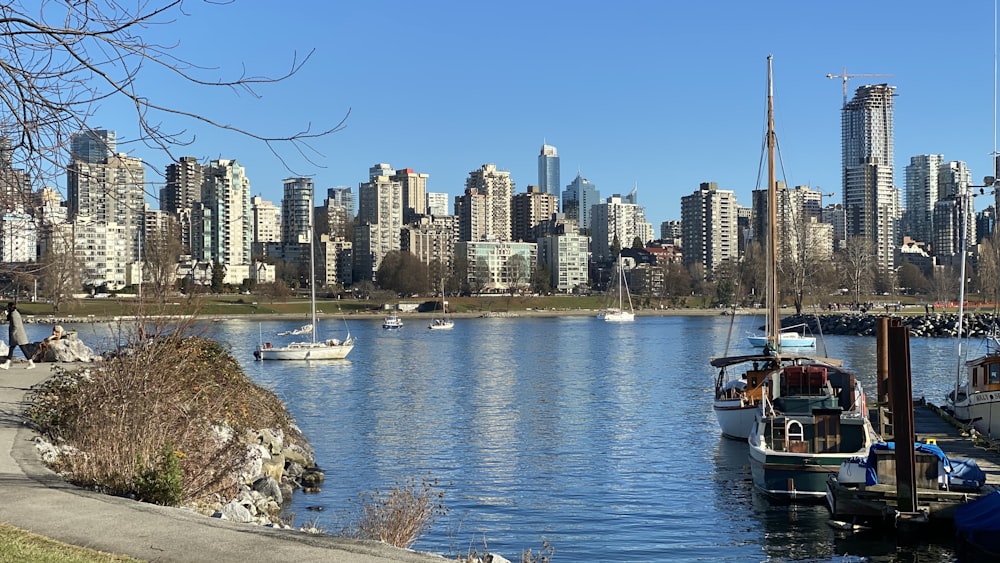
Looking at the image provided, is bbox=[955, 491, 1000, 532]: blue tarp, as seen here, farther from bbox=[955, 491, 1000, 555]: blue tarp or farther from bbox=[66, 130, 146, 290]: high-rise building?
bbox=[66, 130, 146, 290]: high-rise building

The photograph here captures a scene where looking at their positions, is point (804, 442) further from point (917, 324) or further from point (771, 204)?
point (917, 324)

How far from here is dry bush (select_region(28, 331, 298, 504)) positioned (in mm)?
14047

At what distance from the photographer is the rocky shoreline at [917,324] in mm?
102125

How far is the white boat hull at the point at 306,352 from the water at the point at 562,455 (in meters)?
1.53

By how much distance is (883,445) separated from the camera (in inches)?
834

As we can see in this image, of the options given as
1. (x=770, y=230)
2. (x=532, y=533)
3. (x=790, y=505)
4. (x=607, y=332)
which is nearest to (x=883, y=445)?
(x=790, y=505)

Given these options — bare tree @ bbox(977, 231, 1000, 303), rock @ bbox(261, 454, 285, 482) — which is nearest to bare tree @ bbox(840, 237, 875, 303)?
bare tree @ bbox(977, 231, 1000, 303)

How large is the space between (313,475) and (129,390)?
11.1 meters

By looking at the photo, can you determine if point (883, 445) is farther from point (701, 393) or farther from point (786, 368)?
point (701, 393)

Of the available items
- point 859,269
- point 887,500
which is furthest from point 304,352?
point 859,269

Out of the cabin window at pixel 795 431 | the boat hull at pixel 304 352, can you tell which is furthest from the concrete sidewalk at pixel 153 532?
the boat hull at pixel 304 352

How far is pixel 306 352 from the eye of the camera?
73.5m

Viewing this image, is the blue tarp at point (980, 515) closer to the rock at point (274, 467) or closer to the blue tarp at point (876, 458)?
the blue tarp at point (876, 458)

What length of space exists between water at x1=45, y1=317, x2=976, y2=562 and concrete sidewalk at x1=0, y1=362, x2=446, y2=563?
6.78 metres
